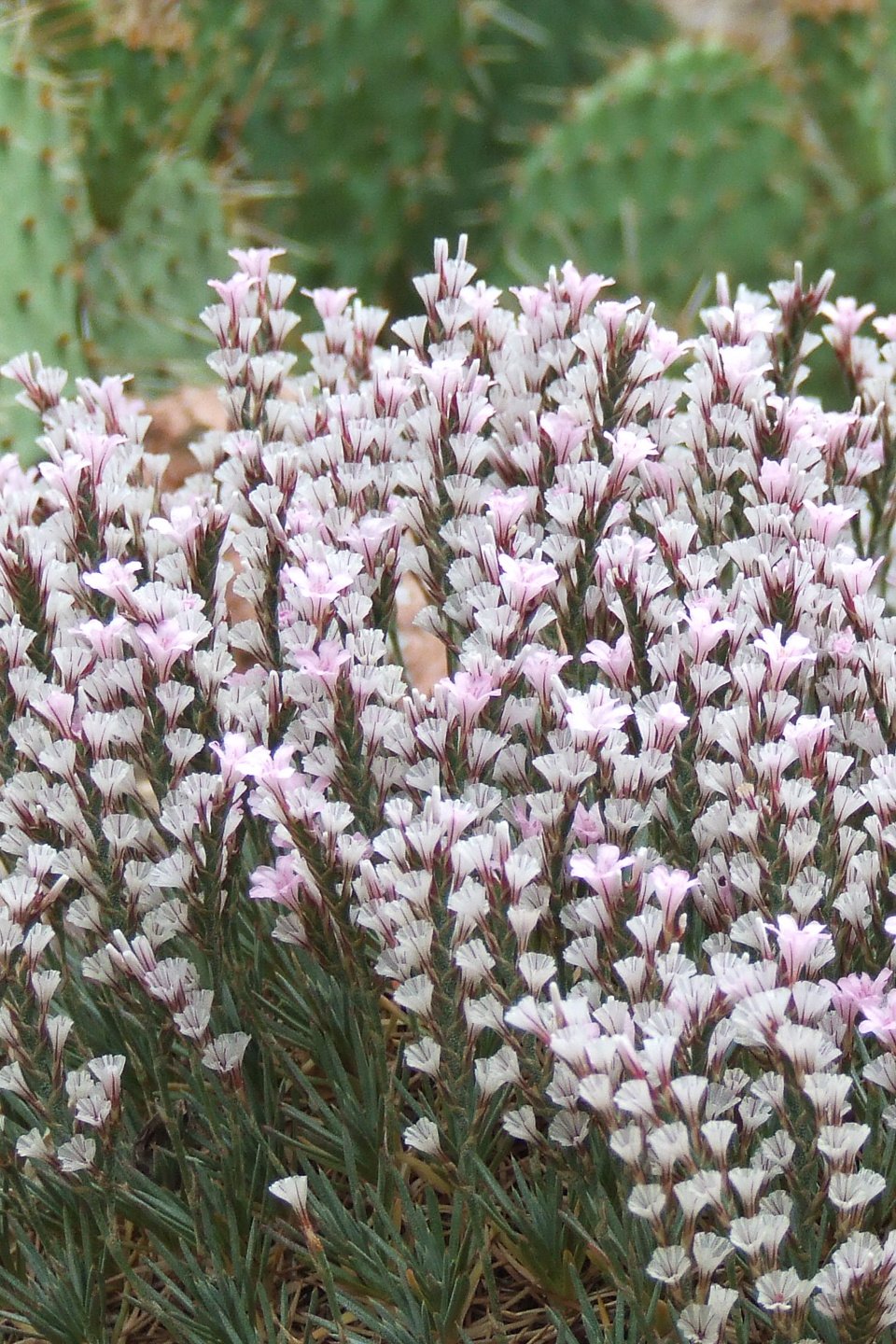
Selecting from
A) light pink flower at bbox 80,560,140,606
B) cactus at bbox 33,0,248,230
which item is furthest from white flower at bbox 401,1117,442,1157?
cactus at bbox 33,0,248,230

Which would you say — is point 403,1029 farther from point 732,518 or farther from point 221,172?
point 221,172

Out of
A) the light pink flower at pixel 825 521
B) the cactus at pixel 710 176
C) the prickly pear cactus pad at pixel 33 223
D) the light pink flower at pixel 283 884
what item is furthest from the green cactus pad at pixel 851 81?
the light pink flower at pixel 283 884

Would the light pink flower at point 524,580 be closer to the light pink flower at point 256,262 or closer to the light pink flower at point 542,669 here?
the light pink flower at point 542,669

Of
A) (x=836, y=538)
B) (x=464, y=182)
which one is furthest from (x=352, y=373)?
(x=464, y=182)

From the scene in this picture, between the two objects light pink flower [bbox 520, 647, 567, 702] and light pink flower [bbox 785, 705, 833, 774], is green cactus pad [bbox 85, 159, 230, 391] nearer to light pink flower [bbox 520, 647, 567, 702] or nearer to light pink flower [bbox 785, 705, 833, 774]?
light pink flower [bbox 520, 647, 567, 702]

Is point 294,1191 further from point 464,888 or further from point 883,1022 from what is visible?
point 883,1022

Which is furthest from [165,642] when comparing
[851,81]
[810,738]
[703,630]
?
[851,81]

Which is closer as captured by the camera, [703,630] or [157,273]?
[703,630]
